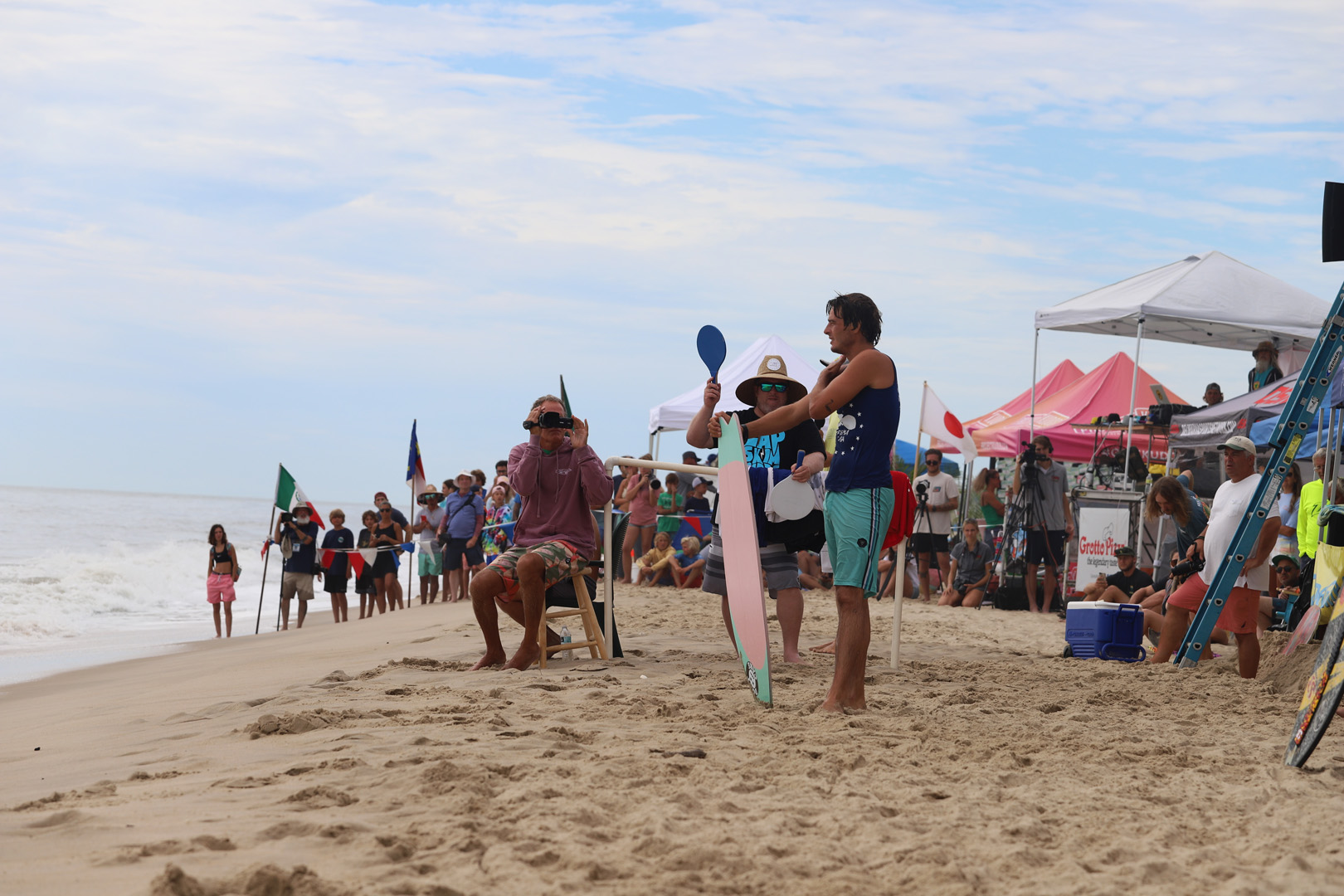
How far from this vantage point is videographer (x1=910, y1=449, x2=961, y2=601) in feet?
40.3

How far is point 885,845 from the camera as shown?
2600 millimetres

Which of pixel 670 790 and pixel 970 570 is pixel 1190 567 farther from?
pixel 970 570

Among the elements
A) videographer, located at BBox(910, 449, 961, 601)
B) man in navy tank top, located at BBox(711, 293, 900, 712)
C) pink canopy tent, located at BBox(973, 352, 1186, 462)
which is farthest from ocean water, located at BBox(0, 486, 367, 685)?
pink canopy tent, located at BBox(973, 352, 1186, 462)

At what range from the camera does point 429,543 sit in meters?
14.6

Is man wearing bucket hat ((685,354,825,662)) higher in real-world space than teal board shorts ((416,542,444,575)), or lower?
higher

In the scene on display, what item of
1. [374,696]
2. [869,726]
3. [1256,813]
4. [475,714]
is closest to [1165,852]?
[1256,813]

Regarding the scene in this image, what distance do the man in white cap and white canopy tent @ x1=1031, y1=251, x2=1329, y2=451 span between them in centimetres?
465

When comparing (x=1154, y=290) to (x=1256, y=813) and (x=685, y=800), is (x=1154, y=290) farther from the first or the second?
(x=685, y=800)

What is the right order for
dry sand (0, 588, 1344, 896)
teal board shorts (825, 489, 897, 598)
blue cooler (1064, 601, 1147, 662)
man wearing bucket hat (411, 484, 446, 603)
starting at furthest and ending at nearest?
man wearing bucket hat (411, 484, 446, 603) → blue cooler (1064, 601, 1147, 662) → teal board shorts (825, 489, 897, 598) → dry sand (0, 588, 1344, 896)

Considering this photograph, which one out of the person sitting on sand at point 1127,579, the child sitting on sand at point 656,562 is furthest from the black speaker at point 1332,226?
the child sitting on sand at point 656,562

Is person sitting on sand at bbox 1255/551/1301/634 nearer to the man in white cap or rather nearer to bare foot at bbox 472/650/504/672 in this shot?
the man in white cap

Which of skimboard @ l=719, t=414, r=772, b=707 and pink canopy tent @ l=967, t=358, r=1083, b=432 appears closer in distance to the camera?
skimboard @ l=719, t=414, r=772, b=707

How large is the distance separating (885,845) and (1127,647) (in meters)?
4.95

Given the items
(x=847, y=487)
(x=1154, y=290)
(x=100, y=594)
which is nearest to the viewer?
(x=847, y=487)
